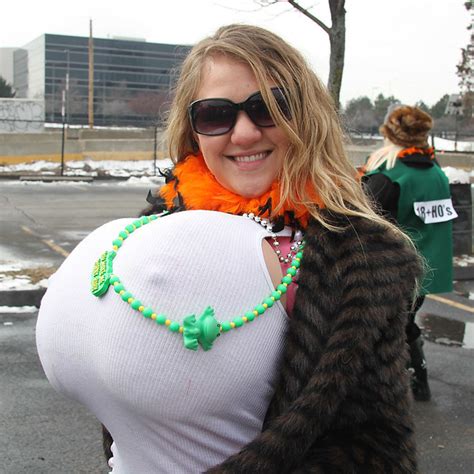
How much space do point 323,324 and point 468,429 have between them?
11.3ft

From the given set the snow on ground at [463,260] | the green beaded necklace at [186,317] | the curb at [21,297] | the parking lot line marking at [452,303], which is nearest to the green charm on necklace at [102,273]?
the green beaded necklace at [186,317]

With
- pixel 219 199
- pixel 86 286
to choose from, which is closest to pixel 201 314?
pixel 86 286

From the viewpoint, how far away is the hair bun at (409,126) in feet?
16.0

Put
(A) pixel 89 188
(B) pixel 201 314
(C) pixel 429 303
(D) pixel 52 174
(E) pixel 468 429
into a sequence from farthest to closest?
(D) pixel 52 174 < (A) pixel 89 188 < (C) pixel 429 303 < (E) pixel 468 429 < (B) pixel 201 314

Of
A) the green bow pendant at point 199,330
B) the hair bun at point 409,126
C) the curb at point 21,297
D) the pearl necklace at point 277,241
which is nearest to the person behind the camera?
the green bow pendant at point 199,330

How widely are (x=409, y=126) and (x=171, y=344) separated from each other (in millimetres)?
4021

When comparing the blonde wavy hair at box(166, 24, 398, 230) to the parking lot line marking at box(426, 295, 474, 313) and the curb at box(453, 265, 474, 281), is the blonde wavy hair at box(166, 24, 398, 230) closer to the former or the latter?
the parking lot line marking at box(426, 295, 474, 313)

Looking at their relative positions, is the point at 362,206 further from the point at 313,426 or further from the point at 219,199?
the point at 313,426

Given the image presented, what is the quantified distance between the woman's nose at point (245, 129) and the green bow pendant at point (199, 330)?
0.45 meters

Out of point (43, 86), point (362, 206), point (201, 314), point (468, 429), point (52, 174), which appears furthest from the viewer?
point (43, 86)

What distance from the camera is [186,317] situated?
1.21 m

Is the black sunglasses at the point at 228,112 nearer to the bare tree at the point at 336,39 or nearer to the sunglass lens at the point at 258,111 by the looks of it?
the sunglass lens at the point at 258,111

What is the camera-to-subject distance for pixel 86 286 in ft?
4.30

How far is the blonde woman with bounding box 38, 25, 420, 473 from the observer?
124cm
